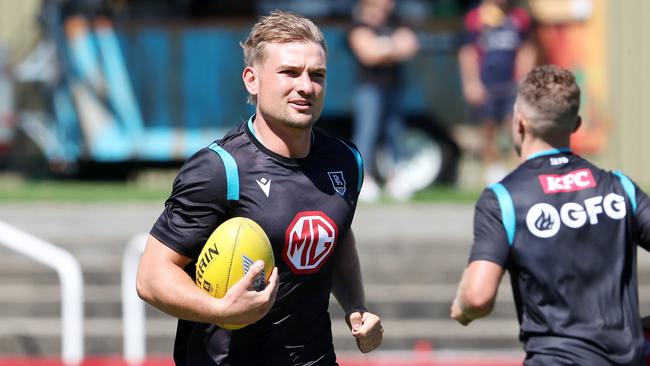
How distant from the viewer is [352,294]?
465cm

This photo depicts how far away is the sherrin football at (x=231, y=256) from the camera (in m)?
3.93

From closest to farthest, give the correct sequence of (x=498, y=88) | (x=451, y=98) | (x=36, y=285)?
(x=36, y=285), (x=498, y=88), (x=451, y=98)

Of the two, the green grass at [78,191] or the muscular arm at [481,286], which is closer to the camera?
the muscular arm at [481,286]

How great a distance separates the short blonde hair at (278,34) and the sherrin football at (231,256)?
642mm

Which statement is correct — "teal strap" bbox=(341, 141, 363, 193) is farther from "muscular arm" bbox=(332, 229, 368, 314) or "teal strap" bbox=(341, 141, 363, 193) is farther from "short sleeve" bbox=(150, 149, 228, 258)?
"short sleeve" bbox=(150, 149, 228, 258)

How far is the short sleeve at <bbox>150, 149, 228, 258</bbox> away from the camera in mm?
4121

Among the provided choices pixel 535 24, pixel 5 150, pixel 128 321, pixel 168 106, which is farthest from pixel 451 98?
pixel 128 321

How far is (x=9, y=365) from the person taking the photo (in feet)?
29.3

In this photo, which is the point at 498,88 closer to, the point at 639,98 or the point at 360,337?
the point at 639,98

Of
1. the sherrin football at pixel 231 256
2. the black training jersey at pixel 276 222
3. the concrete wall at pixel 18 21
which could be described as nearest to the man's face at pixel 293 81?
the black training jersey at pixel 276 222

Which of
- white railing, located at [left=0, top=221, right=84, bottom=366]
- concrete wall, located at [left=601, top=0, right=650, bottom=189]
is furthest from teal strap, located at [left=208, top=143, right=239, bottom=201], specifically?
concrete wall, located at [left=601, top=0, right=650, bottom=189]

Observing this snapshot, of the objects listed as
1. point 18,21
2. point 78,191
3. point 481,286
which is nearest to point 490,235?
point 481,286

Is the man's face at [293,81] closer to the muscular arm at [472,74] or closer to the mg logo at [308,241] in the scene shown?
the mg logo at [308,241]

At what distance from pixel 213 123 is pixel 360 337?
10.5 metres
